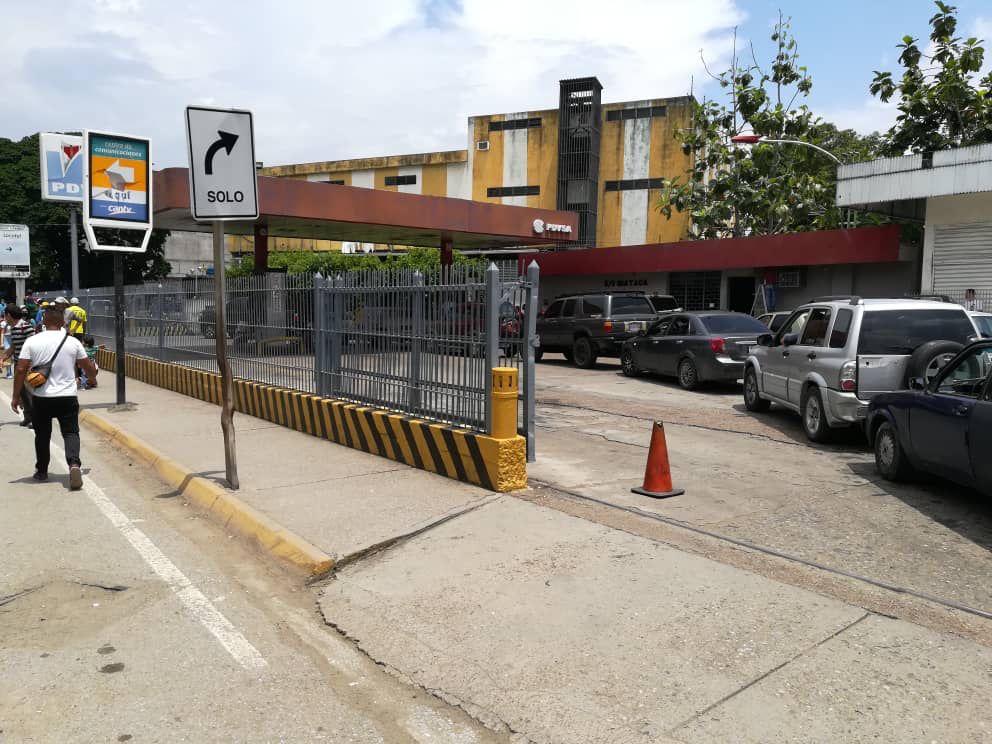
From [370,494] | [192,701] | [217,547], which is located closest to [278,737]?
[192,701]

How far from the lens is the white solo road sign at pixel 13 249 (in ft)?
133

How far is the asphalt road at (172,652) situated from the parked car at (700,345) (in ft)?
33.8

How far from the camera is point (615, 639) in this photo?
454cm

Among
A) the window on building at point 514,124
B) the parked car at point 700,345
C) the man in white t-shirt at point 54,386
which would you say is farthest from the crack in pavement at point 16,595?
the window on building at point 514,124

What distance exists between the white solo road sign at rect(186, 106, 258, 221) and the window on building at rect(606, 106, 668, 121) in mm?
48341

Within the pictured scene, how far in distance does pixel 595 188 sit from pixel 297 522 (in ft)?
165

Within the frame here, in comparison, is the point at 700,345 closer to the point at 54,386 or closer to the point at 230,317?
the point at 230,317

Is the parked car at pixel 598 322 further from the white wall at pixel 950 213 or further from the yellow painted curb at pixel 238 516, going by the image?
the yellow painted curb at pixel 238 516

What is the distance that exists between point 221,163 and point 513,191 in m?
50.8

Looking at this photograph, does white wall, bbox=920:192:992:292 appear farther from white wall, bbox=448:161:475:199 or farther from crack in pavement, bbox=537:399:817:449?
white wall, bbox=448:161:475:199

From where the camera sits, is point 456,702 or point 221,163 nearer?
point 456,702

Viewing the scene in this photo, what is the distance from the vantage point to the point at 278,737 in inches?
144

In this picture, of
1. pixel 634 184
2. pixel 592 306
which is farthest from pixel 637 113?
pixel 592 306

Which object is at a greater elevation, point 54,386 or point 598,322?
point 598,322
